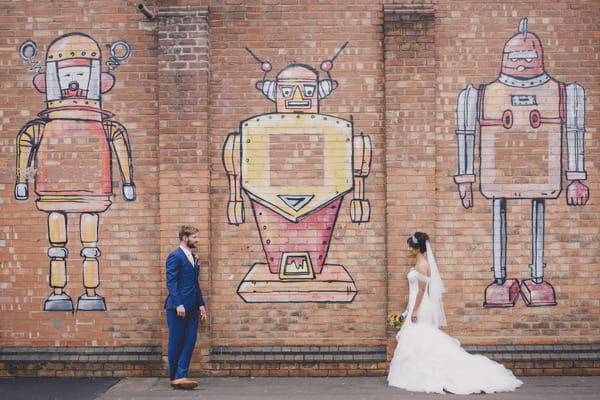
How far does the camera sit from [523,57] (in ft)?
23.4

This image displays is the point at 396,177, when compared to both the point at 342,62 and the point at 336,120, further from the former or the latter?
the point at 342,62

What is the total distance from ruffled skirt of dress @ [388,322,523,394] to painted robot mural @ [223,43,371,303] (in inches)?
39.5

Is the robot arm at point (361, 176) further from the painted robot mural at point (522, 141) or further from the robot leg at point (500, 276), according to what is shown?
the robot leg at point (500, 276)

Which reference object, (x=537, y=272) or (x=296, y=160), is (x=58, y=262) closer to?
(x=296, y=160)

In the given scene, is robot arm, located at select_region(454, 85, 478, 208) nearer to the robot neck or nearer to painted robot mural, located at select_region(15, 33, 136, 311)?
the robot neck

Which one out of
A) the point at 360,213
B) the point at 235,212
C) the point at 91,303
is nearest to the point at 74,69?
the point at 235,212

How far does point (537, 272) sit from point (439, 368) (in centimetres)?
189

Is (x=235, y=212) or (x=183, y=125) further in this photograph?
(x=235, y=212)

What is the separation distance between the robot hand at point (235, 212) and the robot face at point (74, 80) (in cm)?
232

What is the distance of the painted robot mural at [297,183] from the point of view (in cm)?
709

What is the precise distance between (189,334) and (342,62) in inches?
148

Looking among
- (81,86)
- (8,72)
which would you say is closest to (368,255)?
(81,86)

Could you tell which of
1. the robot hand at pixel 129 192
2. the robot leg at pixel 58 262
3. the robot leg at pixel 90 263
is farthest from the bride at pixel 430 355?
the robot leg at pixel 58 262

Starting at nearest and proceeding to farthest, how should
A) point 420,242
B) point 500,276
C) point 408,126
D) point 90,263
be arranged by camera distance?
1. point 420,242
2. point 408,126
3. point 500,276
4. point 90,263
